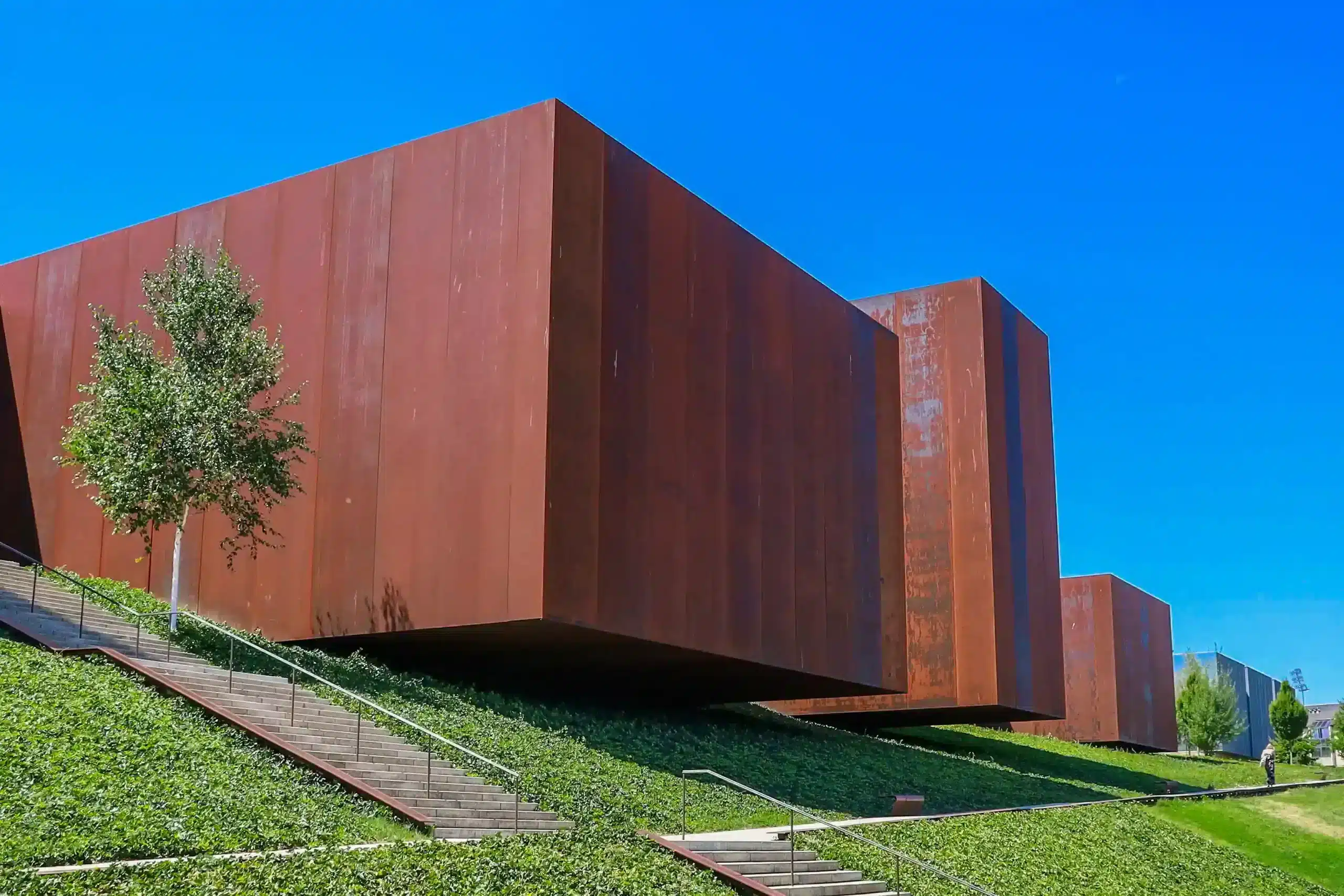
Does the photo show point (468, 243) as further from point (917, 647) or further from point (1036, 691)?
point (1036, 691)

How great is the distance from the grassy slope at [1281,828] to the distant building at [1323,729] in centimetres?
4009

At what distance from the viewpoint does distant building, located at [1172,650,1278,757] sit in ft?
263

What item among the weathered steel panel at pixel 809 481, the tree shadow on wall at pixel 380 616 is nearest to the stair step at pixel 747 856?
the tree shadow on wall at pixel 380 616

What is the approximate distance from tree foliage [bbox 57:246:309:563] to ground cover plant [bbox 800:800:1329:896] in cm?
1145

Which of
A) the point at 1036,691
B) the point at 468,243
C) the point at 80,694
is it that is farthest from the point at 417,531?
the point at 1036,691

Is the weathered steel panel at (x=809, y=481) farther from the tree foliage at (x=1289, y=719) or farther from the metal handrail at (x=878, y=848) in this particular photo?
the tree foliage at (x=1289, y=719)

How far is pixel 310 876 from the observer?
13.5 metres

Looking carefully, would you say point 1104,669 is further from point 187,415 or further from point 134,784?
point 134,784

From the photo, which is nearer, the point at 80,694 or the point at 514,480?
the point at 80,694

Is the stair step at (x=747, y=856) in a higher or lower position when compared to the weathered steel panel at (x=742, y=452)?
lower

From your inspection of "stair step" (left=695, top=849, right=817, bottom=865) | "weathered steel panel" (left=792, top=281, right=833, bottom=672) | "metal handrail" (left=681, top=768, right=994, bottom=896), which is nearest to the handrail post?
"metal handrail" (left=681, top=768, right=994, bottom=896)

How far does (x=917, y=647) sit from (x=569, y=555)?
1842 cm

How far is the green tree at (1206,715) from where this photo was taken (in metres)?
69.0

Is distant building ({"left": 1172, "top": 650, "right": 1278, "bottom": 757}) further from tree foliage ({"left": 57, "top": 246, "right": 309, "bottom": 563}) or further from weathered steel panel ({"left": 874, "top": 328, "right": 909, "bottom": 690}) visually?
tree foliage ({"left": 57, "top": 246, "right": 309, "bottom": 563})
